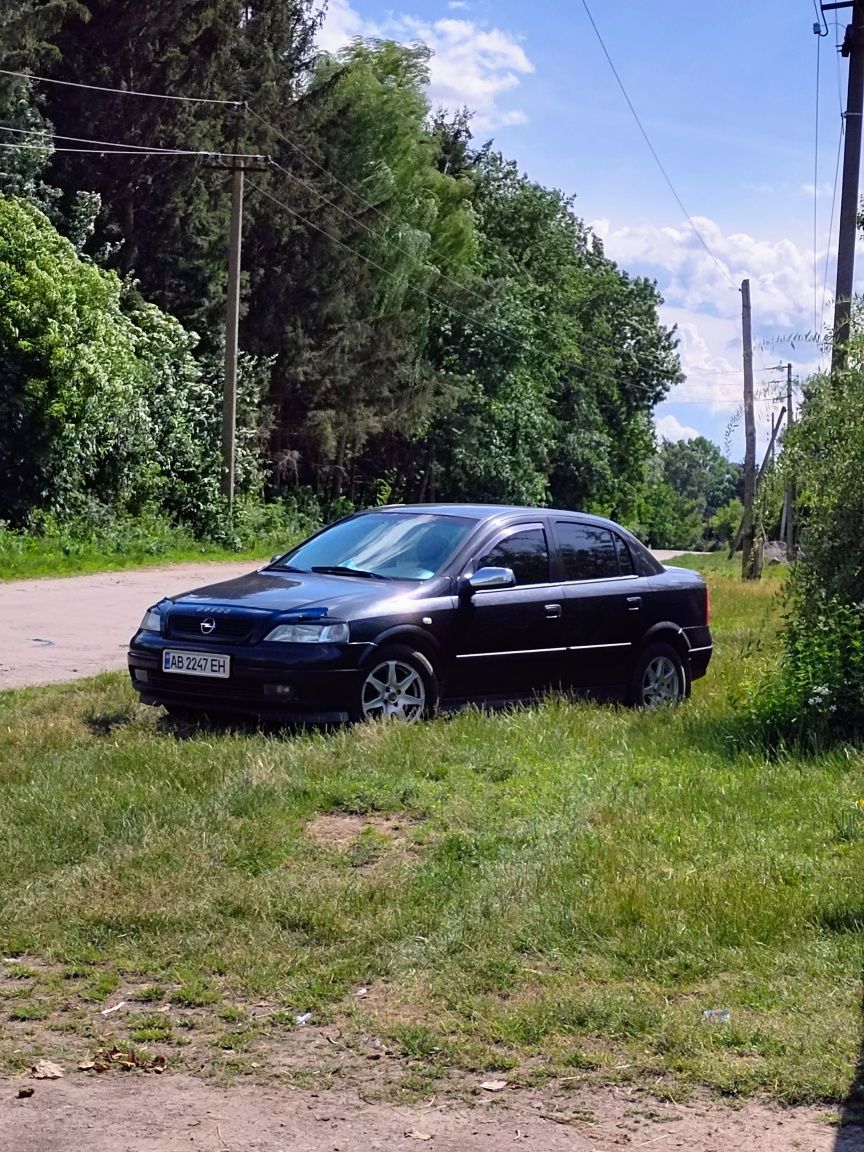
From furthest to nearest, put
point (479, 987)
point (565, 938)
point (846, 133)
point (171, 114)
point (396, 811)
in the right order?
point (171, 114) → point (846, 133) → point (396, 811) → point (565, 938) → point (479, 987)

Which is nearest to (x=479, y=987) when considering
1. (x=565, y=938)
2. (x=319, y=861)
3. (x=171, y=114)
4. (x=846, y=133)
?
(x=565, y=938)

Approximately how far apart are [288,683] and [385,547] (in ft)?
5.75

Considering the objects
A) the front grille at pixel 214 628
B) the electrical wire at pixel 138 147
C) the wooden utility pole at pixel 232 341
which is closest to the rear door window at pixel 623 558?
the front grille at pixel 214 628

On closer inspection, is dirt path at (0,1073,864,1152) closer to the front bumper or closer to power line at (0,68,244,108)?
the front bumper

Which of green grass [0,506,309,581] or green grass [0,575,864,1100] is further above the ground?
green grass [0,506,309,581]

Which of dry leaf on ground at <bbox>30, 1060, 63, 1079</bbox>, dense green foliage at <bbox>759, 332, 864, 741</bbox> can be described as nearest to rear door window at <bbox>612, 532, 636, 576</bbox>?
dense green foliage at <bbox>759, 332, 864, 741</bbox>

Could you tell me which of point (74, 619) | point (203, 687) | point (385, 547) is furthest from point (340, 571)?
point (74, 619)

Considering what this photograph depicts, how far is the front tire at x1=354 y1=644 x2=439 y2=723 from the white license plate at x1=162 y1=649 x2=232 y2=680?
2.69ft

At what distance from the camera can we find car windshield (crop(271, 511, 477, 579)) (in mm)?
9844

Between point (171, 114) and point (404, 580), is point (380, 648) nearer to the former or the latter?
point (404, 580)

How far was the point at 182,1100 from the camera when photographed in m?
3.95

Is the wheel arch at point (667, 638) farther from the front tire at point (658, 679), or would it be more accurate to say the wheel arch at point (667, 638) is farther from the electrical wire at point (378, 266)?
the electrical wire at point (378, 266)

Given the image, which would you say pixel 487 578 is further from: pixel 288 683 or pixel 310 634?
pixel 288 683

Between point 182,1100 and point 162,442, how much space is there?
29.5 m
